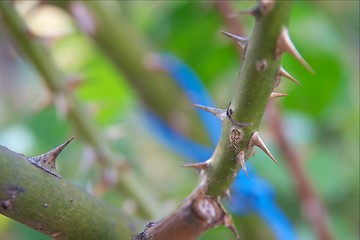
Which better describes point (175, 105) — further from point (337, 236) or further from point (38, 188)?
point (38, 188)

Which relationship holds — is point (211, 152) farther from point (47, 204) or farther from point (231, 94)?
point (47, 204)

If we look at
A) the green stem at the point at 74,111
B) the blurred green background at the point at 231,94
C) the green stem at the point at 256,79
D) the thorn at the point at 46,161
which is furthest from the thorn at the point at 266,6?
the blurred green background at the point at 231,94

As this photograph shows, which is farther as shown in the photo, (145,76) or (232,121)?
(145,76)

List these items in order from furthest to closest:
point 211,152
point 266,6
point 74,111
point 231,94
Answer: point 231,94, point 211,152, point 74,111, point 266,6

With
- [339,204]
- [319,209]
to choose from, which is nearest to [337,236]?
[339,204]

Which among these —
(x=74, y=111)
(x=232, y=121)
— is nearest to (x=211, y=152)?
(x=74, y=111)

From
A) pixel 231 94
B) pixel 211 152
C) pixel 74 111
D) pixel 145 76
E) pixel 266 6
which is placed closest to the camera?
pixel 266 6
